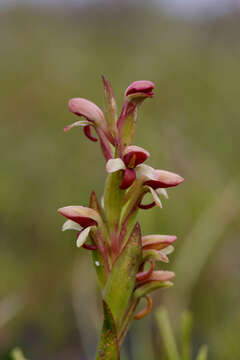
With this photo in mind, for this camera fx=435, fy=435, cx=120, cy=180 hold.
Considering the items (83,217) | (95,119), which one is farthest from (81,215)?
(95,119)

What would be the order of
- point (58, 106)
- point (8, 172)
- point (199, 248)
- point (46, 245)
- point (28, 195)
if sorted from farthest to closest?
1. point (58, 106)
2. point (8, 172)
3. point (28, 195)
4. point (46, 245)
5. point (199, 248)

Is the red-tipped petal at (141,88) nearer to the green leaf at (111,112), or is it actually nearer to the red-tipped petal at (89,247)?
the green leaf at (111,112)

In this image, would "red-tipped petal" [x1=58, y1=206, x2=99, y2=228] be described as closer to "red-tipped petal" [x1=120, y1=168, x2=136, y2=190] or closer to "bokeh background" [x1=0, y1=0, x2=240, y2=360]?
"red-tipped petal" [x1=120, y1=168, x2=136, y2=190]

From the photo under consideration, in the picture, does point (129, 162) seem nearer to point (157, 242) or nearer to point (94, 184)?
point (157, 242)

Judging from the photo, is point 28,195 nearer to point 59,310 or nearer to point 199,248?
point 59,310

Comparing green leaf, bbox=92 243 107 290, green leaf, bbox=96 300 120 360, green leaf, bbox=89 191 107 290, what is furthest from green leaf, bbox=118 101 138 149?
green leaf, bbox=96 300 120 360

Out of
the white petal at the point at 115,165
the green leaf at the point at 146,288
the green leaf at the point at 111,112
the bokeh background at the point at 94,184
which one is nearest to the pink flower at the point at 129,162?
the white petal at the point at 115,165

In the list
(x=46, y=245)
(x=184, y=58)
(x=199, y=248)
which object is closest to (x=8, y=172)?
(x=46, y=245)

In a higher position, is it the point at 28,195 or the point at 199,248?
the point at 28,195
